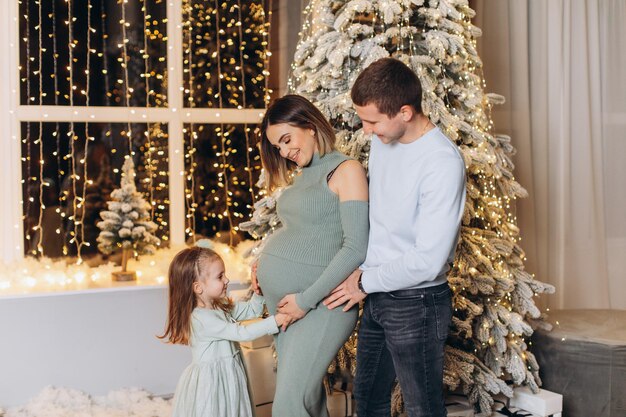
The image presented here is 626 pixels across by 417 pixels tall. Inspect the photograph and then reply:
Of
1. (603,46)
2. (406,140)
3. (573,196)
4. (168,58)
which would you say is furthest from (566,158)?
(168,58)

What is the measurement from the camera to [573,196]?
373 centimetres

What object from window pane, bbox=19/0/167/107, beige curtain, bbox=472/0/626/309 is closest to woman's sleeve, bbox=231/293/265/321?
beige curtain, bbox=472/0/626/309

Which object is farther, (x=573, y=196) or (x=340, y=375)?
(x=573, y=196)

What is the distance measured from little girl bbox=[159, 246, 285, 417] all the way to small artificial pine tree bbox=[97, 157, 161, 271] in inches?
61.4

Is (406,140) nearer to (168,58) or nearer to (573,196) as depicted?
(573,196)

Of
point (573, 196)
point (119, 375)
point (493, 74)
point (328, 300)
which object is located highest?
point (493, 74)

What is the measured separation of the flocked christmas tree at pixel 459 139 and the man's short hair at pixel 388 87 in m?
0.94

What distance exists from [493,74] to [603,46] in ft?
2.13

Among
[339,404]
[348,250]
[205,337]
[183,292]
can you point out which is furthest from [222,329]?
[339,404]

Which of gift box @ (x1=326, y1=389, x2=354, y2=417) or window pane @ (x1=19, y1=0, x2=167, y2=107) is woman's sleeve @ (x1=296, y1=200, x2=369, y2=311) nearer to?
gift box @ (x1=326, y1=389, x2=354, y2=417)

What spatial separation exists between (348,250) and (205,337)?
66 cm

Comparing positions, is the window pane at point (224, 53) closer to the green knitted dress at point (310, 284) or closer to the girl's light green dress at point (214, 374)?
the girl's light green dress at point (214, 374)

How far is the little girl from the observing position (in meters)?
2.56

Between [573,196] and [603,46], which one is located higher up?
[603,46]
